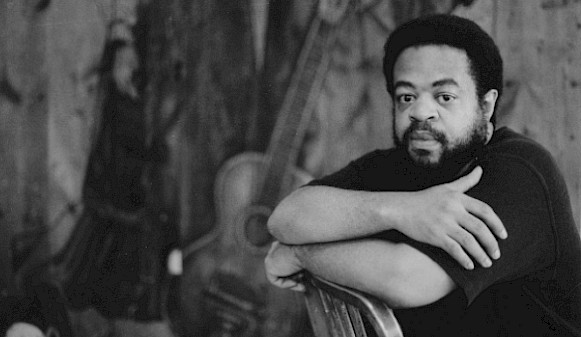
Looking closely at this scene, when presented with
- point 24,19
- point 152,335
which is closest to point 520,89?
point 152,335

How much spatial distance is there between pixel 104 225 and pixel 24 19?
2.86ft

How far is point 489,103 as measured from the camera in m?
1.74

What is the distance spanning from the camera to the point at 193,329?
8.04 feet

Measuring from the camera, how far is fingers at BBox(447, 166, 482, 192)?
1424 mm

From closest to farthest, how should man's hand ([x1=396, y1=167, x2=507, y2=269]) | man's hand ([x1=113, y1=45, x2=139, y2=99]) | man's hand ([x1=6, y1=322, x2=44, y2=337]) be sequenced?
man's hand ([x1=396, y1=167, x2=507, y2=269])
man's hand ([x1=113, y1=45, x2=139, y2=99])
man's hand ([x1=6, y1=322, x2=44, y2=337])

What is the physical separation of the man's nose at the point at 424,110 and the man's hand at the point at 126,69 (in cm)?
124

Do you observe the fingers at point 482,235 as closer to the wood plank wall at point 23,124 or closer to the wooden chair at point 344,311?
the wooden chair at point 344,311

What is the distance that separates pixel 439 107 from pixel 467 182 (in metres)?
0.27

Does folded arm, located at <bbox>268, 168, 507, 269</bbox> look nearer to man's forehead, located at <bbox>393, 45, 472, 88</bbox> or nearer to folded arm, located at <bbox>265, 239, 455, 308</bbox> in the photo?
folded arm, located at <bbox>265, 239, 455, 308</bbox>

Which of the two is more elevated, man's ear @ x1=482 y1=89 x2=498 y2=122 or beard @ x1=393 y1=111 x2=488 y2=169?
man's ear @ x1=482 y1=89 x2=498 y2=122

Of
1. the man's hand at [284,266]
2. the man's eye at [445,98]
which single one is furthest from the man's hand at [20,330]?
the man's eye at [445,98]

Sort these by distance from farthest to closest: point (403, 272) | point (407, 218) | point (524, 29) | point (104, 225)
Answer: point (104, 225)
point (524, 29)
point (407, 218)
point (403, 272)

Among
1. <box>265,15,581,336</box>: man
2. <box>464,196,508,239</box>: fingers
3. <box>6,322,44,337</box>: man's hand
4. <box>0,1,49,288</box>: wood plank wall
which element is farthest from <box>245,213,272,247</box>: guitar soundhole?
<box>464,196,508,239</box>: fingers

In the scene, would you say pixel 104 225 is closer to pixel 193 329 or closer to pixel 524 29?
pixel 193 329
